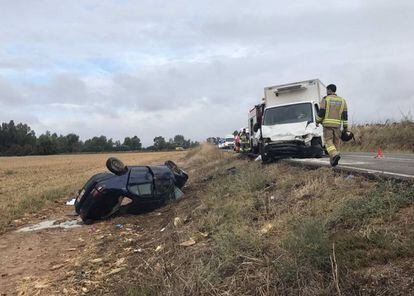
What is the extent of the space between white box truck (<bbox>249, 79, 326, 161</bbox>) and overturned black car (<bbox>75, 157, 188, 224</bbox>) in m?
3.89

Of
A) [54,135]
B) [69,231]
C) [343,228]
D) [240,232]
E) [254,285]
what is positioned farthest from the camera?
[54,135]

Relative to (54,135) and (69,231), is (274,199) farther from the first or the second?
(54,135)

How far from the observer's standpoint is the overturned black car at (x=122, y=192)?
457 inches

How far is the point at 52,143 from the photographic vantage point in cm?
12400

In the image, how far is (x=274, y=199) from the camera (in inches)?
333

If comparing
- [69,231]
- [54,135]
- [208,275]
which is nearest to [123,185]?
[69,231]

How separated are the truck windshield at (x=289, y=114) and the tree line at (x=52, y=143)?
87909mm

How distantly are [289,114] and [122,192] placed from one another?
669 cm

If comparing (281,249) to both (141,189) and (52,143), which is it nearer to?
(141,189)

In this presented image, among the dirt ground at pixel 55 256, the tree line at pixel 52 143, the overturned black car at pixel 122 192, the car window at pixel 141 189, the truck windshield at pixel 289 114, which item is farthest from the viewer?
the tree line at pixel 52 143

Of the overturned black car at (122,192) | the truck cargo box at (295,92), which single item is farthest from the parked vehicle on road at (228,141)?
the overturned black car at (122,192)

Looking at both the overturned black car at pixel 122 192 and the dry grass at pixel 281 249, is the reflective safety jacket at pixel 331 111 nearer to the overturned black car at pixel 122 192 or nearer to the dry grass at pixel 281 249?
the dry grass at pixel 281 249

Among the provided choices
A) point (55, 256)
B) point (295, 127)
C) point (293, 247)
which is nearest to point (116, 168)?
point (55, 256)

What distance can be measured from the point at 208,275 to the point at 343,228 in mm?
1667
